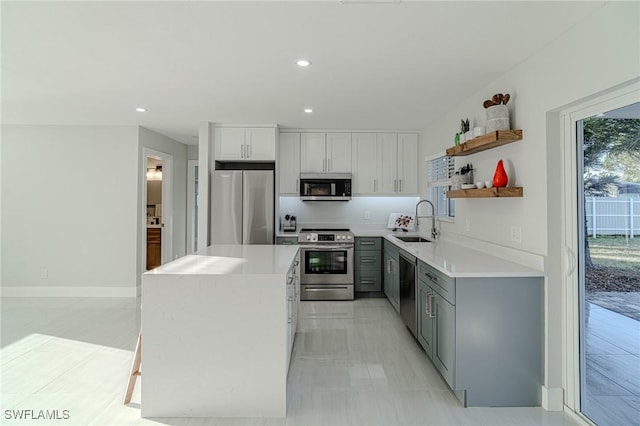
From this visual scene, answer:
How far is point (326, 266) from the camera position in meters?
4.71

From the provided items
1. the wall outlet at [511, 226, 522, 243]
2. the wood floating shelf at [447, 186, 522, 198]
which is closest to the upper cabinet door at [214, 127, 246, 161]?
the wood floating shelf at [447, 186, 522, 198]

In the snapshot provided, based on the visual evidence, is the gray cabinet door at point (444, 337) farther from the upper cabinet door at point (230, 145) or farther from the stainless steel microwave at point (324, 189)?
the upper cabinet door at point (230, 145)

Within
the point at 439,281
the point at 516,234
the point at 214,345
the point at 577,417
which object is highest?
the point at 516,234

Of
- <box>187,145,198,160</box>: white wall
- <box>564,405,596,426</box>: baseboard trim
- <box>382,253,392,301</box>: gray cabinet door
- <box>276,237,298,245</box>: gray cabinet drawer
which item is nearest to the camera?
<box>564,405,596,426</box>: baseboard trim

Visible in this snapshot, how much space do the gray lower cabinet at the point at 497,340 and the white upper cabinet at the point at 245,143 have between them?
3.32 m

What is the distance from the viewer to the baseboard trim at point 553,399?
2238mm

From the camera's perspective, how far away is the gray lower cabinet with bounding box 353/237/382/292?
482 cm

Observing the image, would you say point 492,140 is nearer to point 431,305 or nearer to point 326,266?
point 431,305

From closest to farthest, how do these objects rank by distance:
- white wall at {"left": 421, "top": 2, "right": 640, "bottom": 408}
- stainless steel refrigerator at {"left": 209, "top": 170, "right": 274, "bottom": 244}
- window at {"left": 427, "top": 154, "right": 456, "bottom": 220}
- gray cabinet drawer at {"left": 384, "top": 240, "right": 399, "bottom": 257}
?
white wall at {"left": 421, "top": 2, "right": 640, "bottom": 408} < gray cabinet drawer at {"left": 384, "top": 240, "right": 399, "bottom": 257} < window at {"left": 427, "top": 154, "right": 456, "bottom": 220} < stainless steel refrigerator at {"left": 209, "top": 170, "right": 274, "bottom": 244}

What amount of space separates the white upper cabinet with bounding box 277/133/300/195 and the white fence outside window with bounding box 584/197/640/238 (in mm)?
3654

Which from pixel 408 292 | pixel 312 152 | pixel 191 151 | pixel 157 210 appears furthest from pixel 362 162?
pixel 157 210

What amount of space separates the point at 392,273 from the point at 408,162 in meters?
1.87

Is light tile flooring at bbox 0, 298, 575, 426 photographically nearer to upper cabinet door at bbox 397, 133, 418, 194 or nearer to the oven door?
the oven door

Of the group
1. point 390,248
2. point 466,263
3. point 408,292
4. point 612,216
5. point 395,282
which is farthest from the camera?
point 390,248
